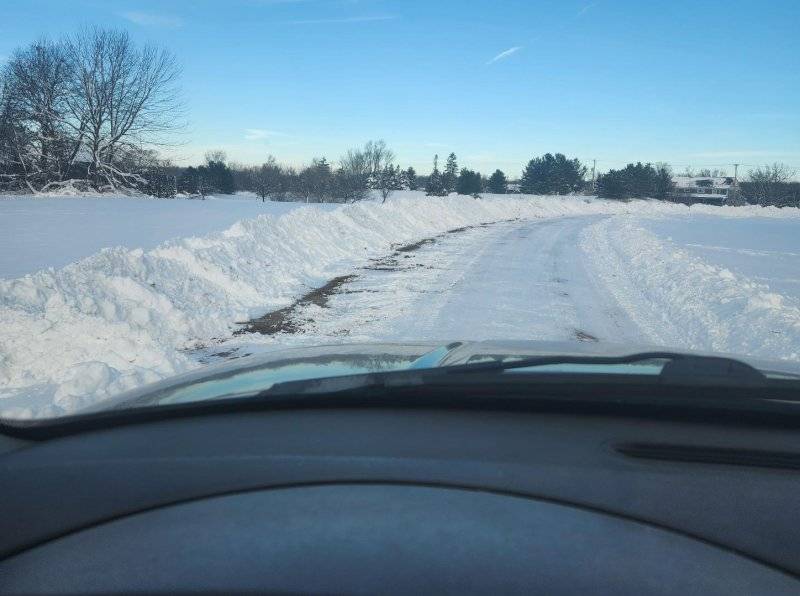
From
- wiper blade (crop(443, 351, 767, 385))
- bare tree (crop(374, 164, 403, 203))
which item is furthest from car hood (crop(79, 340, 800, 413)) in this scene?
bare tree (crop(374, 164, 403, 203))

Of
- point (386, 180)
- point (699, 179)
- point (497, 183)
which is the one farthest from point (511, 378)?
point (699, 179)

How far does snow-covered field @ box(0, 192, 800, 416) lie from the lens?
644 cm

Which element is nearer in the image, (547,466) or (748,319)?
(547,466)

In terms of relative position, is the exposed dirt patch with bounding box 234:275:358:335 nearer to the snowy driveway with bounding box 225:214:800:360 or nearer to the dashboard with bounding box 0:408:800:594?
the snowy driveway with bounding box 225:214:800:360

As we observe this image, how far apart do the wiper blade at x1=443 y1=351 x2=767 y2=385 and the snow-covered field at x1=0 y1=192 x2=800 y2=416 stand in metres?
4.03

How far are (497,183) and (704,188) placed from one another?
174 feet

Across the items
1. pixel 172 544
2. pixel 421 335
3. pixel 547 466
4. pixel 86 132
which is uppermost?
pixel 86 132

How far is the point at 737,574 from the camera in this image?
43.7 inches

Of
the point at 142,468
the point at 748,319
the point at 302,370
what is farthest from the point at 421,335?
the point at 142,468

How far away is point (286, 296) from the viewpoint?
10.7 metres

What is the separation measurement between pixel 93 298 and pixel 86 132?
33.0 m

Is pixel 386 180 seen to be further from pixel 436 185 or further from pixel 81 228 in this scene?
pixel 81 228

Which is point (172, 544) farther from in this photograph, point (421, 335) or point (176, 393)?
point (421, 335)

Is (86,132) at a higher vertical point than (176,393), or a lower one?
higher
